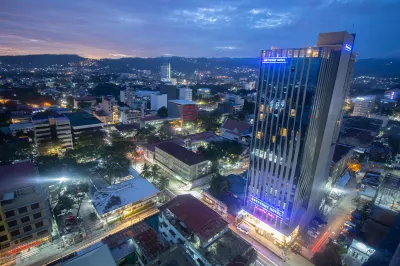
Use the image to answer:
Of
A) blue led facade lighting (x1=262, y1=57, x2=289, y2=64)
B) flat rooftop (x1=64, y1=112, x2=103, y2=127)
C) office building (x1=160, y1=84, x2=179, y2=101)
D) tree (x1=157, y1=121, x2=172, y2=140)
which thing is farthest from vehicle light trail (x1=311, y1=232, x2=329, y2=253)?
office building (x1=160, y1=84, x2=179, y2=101)

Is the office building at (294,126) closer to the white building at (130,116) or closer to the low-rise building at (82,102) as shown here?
the white building at (130,116)

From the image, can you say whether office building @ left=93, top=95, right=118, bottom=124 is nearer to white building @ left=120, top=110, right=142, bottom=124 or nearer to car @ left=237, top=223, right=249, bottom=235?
white building @ left=120, top=110, right=142, bottom=124

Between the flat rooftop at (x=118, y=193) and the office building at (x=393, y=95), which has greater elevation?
the office building at (x=393, y=95)

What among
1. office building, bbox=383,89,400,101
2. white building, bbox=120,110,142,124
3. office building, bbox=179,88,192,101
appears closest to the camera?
white building, bbox=120,110,142,124

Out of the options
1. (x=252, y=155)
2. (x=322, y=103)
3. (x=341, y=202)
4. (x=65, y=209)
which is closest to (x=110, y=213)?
(x=65, y=209)

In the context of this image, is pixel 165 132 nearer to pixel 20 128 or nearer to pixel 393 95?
pixel 20 128

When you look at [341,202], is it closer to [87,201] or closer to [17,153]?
[87,201]

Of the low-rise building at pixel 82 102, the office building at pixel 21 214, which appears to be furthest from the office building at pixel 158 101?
the office building at pixel 21 214
